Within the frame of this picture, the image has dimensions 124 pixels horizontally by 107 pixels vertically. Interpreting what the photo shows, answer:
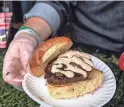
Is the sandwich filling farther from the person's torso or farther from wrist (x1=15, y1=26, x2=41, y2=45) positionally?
the person's torso

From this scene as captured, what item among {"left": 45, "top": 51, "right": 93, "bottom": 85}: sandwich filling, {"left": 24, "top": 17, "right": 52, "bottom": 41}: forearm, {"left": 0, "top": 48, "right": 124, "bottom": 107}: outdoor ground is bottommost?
{"left": 0, "top": 48, "right": 124, "bottom": 107}: outdoor ground

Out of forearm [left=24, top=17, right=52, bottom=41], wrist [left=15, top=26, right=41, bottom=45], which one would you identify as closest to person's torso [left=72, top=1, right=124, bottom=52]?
forearm [left=24, top=17, right=52, bottom=41]

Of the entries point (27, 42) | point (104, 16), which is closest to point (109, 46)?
point (104, 16)

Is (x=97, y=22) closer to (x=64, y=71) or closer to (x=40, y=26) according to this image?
(x=40, y=26)

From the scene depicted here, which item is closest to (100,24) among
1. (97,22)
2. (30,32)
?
(97,22)

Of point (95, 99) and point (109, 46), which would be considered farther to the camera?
point (109, 46)

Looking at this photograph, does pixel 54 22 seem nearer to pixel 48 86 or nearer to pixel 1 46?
pixel 1 46
